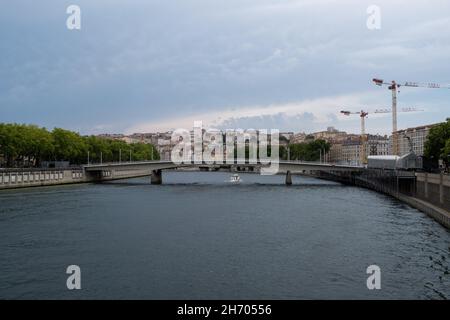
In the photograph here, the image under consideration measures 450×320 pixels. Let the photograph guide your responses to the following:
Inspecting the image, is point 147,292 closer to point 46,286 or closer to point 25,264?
point 46,286

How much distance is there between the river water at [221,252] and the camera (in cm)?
1535

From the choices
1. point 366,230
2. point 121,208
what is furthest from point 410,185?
point 121,208

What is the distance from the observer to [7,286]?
1532cm

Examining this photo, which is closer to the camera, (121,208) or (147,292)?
(147,292)

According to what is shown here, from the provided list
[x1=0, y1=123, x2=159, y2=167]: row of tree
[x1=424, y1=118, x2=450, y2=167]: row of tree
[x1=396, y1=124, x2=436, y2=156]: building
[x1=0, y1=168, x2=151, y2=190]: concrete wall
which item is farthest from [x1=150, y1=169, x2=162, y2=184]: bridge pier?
[x1=396, y1=124, x2=436, y2=156]: building

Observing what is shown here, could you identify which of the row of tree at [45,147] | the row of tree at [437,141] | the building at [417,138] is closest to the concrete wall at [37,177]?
the row of tree at [45,147]

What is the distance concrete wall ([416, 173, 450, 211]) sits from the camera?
1270 inches

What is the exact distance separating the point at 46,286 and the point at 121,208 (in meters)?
21.7

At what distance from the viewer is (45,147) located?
2699 inches

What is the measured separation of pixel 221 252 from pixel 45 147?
175ft

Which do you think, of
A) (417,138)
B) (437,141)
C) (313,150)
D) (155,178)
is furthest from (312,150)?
(437,141)

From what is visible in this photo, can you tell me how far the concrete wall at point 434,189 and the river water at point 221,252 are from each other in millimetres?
1728

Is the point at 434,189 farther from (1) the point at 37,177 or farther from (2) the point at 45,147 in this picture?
(2) the point at 45,147
